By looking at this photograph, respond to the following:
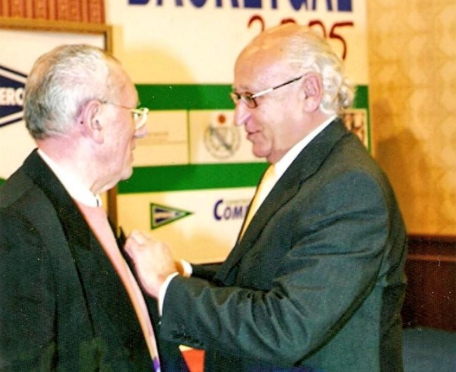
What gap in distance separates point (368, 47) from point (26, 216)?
3.19 m

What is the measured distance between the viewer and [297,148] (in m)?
2.00

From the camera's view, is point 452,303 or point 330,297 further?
point 452,303

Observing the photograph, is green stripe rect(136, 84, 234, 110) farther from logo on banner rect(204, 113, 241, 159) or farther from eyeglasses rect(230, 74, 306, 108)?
eyeglasses rect(230, 74, 306, 108)

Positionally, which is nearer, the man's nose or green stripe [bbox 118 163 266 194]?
the man's nose

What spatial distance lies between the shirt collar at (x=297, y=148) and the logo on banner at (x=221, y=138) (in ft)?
5.31

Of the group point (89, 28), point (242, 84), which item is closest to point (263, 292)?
point (242, 84)

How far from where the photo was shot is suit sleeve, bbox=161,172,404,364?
5.34 feet

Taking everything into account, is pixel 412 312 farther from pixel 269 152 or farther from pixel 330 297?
pixel 330 297

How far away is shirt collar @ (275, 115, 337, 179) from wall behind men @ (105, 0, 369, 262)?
146 centimetres

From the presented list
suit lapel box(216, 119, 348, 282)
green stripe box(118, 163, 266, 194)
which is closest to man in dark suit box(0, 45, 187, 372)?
suit lapel box(216, 119, 348, 282)

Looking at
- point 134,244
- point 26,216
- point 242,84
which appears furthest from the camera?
point 242,84

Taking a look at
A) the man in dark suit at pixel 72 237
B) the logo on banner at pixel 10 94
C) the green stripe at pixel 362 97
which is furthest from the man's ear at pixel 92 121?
the green stripe at pixel 362 97

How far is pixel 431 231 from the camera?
4285mm

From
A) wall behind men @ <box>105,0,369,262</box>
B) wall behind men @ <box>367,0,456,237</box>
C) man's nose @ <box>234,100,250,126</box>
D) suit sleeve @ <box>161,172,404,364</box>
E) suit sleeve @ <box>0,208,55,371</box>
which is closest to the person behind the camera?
suit sleeve @ <box>0,208,55,371</box>
